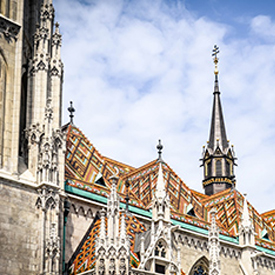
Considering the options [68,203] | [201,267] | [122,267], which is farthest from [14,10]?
[201,267]

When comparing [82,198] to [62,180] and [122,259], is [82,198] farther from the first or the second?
[122,259]

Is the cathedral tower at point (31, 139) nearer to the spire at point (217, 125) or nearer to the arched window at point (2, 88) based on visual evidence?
the arched window at point (2, 88)

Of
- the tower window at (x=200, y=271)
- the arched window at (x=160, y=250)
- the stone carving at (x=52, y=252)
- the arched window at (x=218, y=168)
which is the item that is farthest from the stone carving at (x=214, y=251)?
the arched window at (x=218, y=168)

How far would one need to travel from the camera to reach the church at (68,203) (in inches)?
882

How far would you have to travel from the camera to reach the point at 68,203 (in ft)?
79.6

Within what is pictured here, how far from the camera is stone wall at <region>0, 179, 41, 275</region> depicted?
2183 cm

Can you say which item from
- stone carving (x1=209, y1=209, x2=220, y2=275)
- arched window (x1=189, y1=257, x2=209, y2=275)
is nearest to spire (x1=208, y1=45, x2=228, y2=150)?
arched window (x1=189, y1=257, x2=209, y2=275)

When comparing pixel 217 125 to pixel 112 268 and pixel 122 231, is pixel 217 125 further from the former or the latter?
pixel 112 268

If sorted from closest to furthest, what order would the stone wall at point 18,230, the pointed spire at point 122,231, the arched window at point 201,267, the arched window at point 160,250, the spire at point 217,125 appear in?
the stone wall at point 18,230 < the pointed spire at point 122,231 < the arched window at point 160,250 < the arched window at point 201,267 < the spire at point 217,125

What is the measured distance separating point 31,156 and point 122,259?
4260mm

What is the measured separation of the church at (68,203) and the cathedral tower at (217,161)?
10112 millimetres

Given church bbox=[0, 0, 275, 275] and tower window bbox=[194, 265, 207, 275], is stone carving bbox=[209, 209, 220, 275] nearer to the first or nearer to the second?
church bbox=[0, 0, 275, 275]

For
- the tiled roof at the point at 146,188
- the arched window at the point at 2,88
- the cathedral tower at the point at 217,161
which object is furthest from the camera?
the cathedral tower at the point at 217,161

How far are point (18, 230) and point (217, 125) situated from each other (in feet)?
74.5
